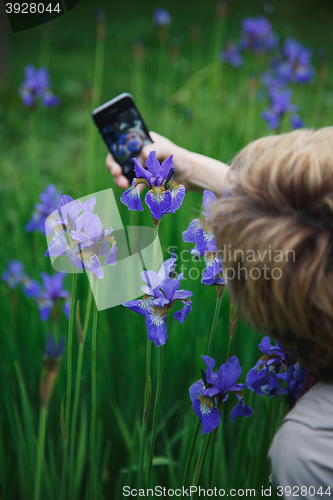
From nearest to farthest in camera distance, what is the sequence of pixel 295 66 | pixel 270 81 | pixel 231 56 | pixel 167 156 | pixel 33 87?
pixel 167 156 < pixel 33 87 < pixel 295 66 < pixel 270 81 < pixel 231 56

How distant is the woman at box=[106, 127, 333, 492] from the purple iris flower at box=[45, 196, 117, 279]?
0.17 meters

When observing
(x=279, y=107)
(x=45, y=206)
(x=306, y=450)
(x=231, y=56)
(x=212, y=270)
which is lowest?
(x=306, y=450)

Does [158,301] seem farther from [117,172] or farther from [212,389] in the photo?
[117,172]

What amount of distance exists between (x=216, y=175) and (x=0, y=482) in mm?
928

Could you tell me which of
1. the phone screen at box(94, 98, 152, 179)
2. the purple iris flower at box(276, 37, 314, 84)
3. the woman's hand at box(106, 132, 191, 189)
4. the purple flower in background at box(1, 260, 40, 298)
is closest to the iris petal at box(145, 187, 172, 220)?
the woman's hand at box(106, 132, 191, 189)

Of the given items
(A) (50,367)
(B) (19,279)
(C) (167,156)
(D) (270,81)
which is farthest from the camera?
(D) (270,81)

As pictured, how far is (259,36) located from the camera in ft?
7.62

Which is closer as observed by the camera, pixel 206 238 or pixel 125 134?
pixel 206 238

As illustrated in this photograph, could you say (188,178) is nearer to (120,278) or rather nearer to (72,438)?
(120,278)

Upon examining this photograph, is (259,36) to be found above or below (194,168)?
above

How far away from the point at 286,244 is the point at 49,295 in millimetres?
809

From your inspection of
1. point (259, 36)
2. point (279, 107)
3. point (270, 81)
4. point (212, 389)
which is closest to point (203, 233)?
point (212, 389)

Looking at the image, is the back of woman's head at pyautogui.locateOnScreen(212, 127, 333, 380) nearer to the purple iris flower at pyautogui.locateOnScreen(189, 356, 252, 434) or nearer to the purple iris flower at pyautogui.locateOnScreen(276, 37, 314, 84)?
the purple iris flower at pyautogui.locateOnScreen(189, 356, 252, 434)

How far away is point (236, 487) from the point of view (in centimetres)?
84
